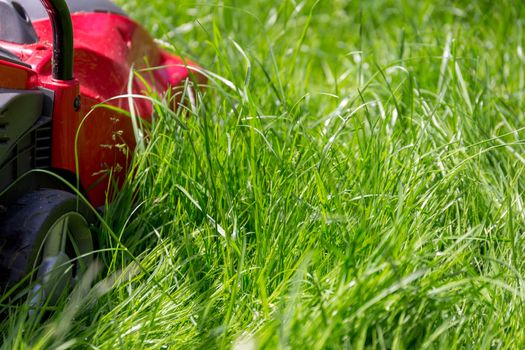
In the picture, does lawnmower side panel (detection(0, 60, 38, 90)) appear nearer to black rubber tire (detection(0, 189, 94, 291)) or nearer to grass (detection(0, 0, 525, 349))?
black rubber tire (detection(0, 189, 94, 291))

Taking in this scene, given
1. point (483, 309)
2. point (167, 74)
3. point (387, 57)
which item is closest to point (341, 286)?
point (483, 309)

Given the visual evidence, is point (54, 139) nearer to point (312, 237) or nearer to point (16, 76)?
point (16, 76)

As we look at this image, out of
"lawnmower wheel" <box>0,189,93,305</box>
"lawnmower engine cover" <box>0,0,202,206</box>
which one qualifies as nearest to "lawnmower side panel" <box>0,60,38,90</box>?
"lawnmower engine cover" <box>0,0,202,206</box>

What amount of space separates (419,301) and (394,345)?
11 centimetres

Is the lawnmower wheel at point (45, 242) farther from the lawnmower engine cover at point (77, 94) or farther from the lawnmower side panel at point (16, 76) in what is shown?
the lawnmower side panel at point (16, 76)

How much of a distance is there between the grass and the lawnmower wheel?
0.05 m

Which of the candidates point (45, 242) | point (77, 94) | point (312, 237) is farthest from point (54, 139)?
point (312, 237)

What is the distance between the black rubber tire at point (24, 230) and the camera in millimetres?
1552

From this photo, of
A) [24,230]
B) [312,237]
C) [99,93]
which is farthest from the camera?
[99,93]

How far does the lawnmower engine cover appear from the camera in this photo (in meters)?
1.61

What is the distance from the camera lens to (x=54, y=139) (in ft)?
5.62

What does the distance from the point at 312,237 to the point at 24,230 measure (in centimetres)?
56

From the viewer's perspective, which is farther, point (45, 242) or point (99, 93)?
point (99, 93)

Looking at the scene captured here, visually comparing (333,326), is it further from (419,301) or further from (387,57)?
(387,57)
